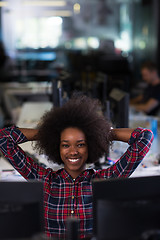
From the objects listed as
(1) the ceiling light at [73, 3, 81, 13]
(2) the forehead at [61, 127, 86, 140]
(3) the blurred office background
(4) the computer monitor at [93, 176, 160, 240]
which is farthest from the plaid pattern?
(1) the ceiling light at [73, 3, 81, 13]

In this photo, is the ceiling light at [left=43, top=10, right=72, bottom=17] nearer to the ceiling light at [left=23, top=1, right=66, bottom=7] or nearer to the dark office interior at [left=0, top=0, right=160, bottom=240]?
the dark office interior at [left=0, top=0, right=160, bottom=240]

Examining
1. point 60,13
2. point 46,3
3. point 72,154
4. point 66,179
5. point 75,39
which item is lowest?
point 66,179

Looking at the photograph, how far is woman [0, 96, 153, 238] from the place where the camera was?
1542 mm

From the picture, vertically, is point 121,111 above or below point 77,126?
below

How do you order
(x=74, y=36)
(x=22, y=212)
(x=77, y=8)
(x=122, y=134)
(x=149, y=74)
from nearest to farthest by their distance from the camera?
1. (x=22, y=212)
2. (x=122, y=134)
3. (x=149, y=74)
4. (x=77, y=8)
5. (x=74, y=36)

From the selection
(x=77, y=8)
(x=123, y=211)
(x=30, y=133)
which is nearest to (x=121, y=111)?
(x=30, y=133)

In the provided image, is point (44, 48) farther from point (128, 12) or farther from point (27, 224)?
point (27, 224)

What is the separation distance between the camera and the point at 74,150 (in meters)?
1.61

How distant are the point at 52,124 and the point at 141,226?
0.72m

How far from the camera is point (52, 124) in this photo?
1707mm

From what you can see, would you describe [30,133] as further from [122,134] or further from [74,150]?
[122,134]

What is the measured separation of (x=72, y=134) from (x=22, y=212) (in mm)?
583

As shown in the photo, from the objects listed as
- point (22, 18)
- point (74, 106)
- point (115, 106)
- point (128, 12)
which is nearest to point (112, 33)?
point (128, 12)

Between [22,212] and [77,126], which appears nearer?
[22,212]
